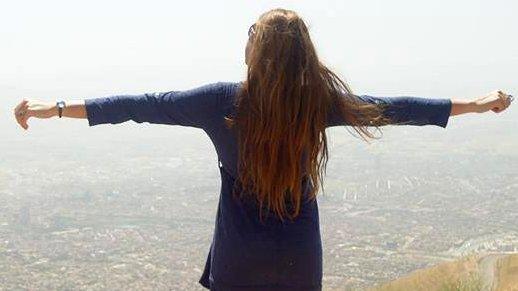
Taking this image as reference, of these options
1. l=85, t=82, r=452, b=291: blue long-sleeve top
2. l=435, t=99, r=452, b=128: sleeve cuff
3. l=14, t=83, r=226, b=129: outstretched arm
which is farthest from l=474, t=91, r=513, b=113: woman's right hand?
l=14, t=83, r=226, b=129: outstretched arm

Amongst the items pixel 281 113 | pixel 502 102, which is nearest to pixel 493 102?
pixel 502 102

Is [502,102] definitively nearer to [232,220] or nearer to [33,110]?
[232,220]

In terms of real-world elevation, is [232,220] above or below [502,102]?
below

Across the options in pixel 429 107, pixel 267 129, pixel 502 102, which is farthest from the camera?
pixel 502 102

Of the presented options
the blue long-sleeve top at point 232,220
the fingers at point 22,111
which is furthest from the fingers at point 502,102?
the fingers at point 22,111

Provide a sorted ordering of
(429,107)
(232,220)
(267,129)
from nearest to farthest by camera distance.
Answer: (267,129) → (232,220) → (429,107)

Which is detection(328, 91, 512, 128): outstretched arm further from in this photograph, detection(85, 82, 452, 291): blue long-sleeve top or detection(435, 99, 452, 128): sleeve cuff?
detection(85, 82, 452, 291): blue long-sleeve top

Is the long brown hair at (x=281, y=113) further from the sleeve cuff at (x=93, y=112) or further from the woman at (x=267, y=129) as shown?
the sleeve cuff at (x=93, y=112)
